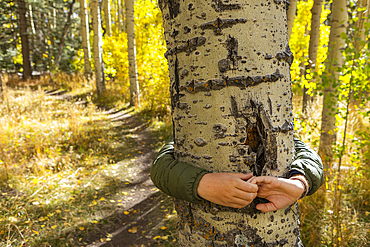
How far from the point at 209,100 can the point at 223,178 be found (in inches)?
11.3

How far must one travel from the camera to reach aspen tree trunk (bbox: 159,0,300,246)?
78cm

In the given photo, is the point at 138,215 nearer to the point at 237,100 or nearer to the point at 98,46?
the point at 237,100

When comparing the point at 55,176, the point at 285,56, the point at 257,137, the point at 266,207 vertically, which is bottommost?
the point at 55,176

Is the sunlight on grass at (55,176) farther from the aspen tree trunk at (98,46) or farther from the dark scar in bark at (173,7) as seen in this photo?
the aspen tree trunk at (98,46)

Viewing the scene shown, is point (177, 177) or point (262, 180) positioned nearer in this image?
point (262, 180)

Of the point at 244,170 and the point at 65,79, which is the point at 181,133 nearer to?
the point at 244,170

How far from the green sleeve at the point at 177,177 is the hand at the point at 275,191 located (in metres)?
0.21

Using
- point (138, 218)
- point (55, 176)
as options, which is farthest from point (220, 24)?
point (55, 176)

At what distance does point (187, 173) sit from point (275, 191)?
32cm

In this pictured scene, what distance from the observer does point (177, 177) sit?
0.86 meters

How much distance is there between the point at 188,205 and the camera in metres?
0.90

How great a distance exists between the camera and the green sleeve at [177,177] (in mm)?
820

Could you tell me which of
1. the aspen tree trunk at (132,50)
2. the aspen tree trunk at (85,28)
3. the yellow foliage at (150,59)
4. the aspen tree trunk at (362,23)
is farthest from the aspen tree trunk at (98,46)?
the aspen tree trunk at (362,23)

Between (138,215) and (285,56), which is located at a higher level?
(285,56)
